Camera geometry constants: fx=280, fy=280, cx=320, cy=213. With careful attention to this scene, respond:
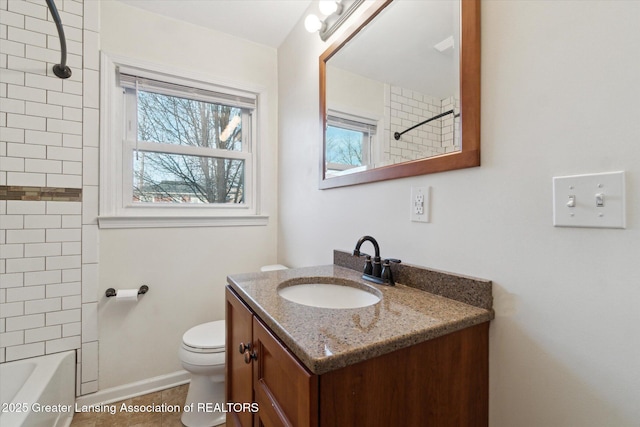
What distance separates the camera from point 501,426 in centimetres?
76

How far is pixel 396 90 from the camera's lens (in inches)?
44.6

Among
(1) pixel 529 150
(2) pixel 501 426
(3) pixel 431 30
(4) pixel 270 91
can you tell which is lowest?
(2) pixel 501 426

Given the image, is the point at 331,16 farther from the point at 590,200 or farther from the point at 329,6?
the point at 590,200

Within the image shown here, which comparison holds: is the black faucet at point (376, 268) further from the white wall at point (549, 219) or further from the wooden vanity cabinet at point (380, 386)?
the wooden vanity cabinet at point (380, 386)

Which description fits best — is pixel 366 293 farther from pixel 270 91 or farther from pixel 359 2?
pixel 270 91

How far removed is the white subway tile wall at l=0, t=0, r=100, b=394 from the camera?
57.9 inches

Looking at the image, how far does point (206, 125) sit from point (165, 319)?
1368mm

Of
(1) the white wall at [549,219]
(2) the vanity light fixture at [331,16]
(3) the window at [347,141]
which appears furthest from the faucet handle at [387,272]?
(2) the vanity light fixture at [331,16]

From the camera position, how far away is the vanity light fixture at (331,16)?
1341 mm

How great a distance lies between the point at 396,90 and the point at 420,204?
491mm

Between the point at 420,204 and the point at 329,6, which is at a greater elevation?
the point at 329,6

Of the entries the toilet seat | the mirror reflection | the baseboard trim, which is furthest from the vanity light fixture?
the baseboard trim

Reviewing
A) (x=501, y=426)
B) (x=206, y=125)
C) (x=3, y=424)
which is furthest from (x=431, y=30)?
(x=3, y=424)

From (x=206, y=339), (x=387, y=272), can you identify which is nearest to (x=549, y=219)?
(x=387, y=272)
